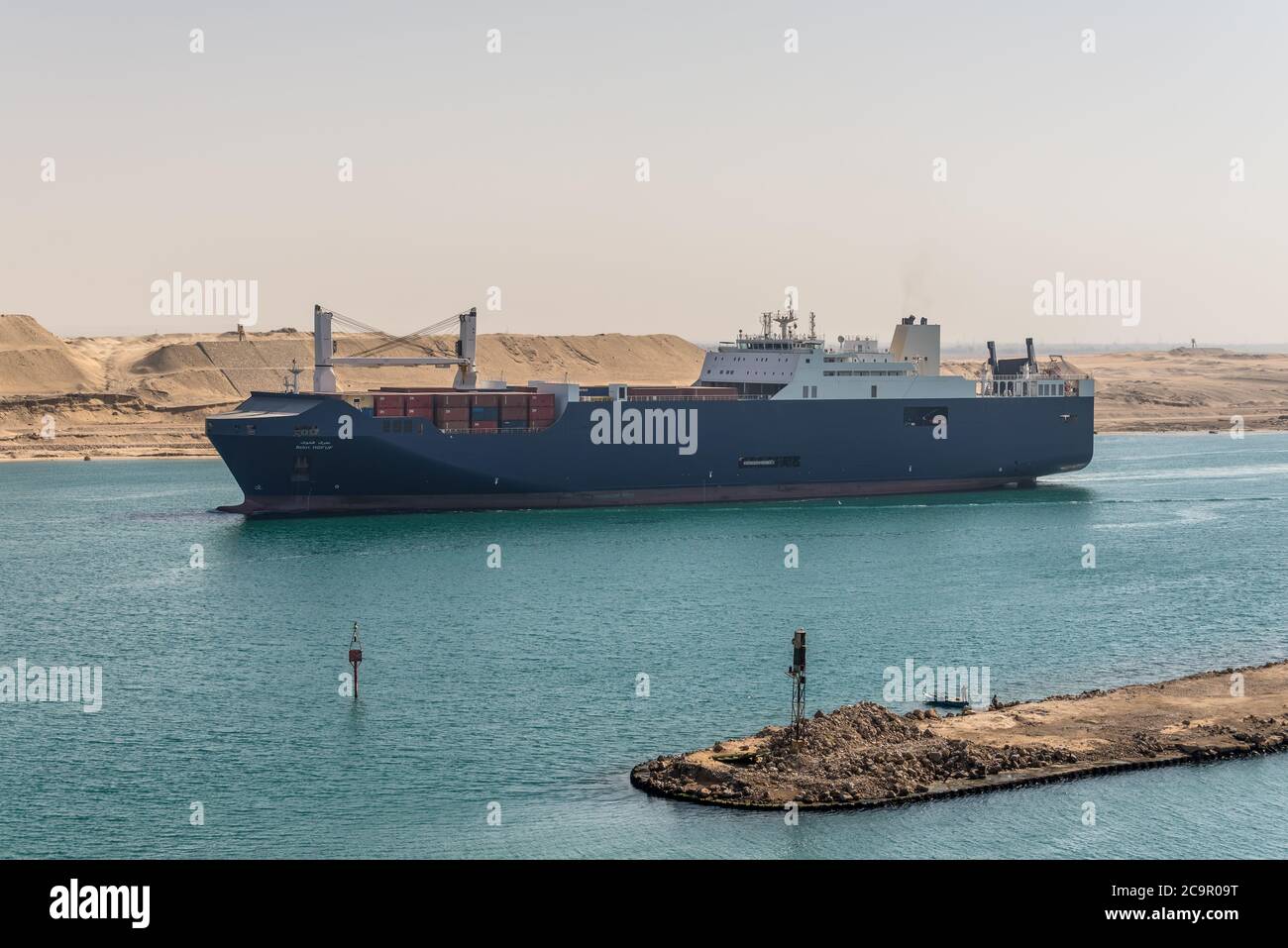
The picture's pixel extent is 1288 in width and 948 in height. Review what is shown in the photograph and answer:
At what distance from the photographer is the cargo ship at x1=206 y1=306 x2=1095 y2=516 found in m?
61.2

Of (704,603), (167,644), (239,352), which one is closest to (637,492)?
(704,603)

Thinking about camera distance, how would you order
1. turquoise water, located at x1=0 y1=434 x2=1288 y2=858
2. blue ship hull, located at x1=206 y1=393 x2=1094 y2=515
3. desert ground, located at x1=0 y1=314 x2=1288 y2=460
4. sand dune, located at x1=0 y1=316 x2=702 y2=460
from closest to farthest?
1. turquoise water, located at x1=0 y1=434 x2=1288 y2=858
2. blue ship hull, located at x1=206 y1=393 x2=1094 y2=515
3. sand dune, located at x1=0 y1=316 x2=702 y2=460
4. desert ground, located at x1=0 y1=314 x2=1288 y2=460

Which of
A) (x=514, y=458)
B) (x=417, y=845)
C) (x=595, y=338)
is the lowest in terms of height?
(x=417, y=845)

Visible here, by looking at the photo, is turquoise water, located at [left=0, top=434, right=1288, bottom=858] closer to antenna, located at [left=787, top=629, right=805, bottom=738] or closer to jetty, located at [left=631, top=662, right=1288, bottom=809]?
jetty, located at [left=631, top=662, right=1288, bottom=809]

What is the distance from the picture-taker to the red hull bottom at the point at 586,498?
61.5 metres

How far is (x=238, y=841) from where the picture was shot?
77.3ft

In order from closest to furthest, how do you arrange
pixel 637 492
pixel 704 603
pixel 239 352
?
pixel 704 603
pixel 637 492
pixel 239 352

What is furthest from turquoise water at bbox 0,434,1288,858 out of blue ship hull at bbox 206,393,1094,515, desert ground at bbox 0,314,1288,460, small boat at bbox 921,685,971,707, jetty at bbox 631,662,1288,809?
desert ground at bbox 0,314,1288,460

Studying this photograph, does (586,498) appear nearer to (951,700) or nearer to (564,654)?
(564,654)

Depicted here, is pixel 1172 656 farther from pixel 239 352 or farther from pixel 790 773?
pixel 239 352

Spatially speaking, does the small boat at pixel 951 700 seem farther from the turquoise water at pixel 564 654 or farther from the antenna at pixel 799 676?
the antenna at pixel 799 676

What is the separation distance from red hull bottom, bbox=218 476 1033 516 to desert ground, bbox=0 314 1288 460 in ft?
104

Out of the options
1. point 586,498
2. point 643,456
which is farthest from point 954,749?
point 643,456
